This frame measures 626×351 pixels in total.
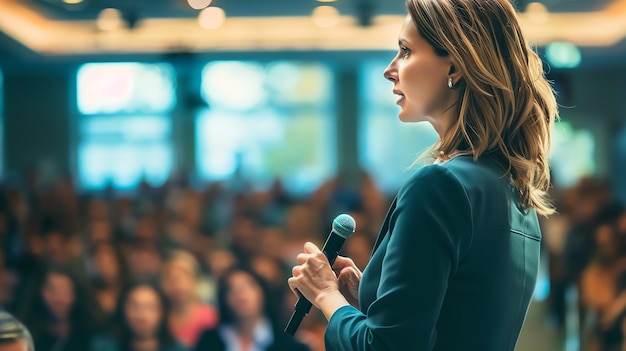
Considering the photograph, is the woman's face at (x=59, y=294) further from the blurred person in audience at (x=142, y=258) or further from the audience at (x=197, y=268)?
the blurred person in audience at (x=142, y=258)

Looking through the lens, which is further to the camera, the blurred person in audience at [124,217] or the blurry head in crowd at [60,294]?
the blurred person in audience at [124,217]

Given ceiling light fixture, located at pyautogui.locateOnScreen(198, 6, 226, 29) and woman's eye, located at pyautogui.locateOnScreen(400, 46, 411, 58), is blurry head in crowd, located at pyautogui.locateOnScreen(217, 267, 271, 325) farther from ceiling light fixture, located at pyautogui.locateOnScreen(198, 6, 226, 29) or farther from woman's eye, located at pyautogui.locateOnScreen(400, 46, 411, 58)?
ceiling light fixture, located at pyautogui.locateOnScreen(198, 6, 226, 29)

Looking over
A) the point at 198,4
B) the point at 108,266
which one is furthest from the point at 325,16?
the point at 108,266

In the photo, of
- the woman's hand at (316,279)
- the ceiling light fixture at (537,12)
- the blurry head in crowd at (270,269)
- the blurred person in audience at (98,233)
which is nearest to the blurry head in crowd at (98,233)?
the blurred person in audience at (98,233)

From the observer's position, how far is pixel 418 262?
1.01 meters

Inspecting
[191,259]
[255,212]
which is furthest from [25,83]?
[191,259]

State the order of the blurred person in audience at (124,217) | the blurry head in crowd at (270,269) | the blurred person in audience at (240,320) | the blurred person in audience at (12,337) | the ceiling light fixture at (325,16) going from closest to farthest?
the blurred person in audience at (12,337), the blurred person in audience at (240,320), the blurry head in crowd at (270,269), the blurred person in audience at (124,217), the ceiling light fixture at (325,16)

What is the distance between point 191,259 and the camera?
4855 millimetres

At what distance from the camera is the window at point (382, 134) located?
1277 cm

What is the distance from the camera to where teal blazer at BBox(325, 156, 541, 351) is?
101cm

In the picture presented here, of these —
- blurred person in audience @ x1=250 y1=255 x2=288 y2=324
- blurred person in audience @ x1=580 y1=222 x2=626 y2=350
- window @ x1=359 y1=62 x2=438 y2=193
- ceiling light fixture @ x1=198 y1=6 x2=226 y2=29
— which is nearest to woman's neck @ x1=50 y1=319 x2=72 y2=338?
blurred person in audience @ x1=250 y1=255 x2=288 y2=324

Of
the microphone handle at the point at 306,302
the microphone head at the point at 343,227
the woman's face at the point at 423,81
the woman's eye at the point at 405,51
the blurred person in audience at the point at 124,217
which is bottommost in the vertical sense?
the blurred person in audience at the point at 124,217

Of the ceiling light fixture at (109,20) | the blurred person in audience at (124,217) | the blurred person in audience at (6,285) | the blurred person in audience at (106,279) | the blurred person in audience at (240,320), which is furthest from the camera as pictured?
the ceiling light fixture at (109,20)

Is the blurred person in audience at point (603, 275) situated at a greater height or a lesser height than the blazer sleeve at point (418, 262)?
lesser
